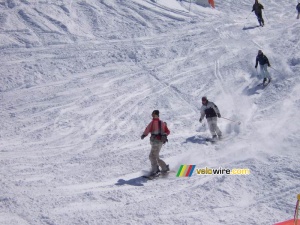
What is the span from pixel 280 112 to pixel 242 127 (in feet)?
5.46

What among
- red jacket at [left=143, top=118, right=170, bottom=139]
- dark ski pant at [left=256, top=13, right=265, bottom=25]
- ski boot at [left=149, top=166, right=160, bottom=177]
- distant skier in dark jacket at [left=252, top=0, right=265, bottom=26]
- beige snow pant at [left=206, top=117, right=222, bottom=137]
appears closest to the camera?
red jacket at [left=143, top=118, right=170, bottom=139]

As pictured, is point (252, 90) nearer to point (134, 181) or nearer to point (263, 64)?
point (263, 64)

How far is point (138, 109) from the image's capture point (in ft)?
50.1

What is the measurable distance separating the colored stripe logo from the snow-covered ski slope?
0.59ft

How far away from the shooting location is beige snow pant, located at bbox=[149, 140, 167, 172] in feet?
33.3

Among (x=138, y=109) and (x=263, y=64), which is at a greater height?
(x=263, y=64)

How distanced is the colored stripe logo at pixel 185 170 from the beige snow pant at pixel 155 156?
0.46m

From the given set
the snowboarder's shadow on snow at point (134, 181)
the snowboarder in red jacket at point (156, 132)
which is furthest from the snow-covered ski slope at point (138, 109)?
the snowboarder in red jacket at point (156, 132)

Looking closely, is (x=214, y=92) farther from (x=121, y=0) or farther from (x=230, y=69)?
(x=121, y=0)

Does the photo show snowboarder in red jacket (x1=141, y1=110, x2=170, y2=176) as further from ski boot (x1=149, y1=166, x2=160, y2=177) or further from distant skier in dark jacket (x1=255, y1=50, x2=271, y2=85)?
distant skier in dark jacket (x1=255, y1=50, x2=271, y2=85)

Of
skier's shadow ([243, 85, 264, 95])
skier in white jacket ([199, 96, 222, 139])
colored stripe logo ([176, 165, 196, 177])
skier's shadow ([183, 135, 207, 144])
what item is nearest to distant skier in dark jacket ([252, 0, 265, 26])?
skier's shadow ([243, 85, 264, 95])

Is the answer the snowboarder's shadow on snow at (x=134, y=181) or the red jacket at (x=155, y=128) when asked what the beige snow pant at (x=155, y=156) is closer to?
the red jacket at (x=155, y=128)

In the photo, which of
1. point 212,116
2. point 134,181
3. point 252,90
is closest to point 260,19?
point 252,90

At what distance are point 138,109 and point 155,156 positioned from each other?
203 inches
